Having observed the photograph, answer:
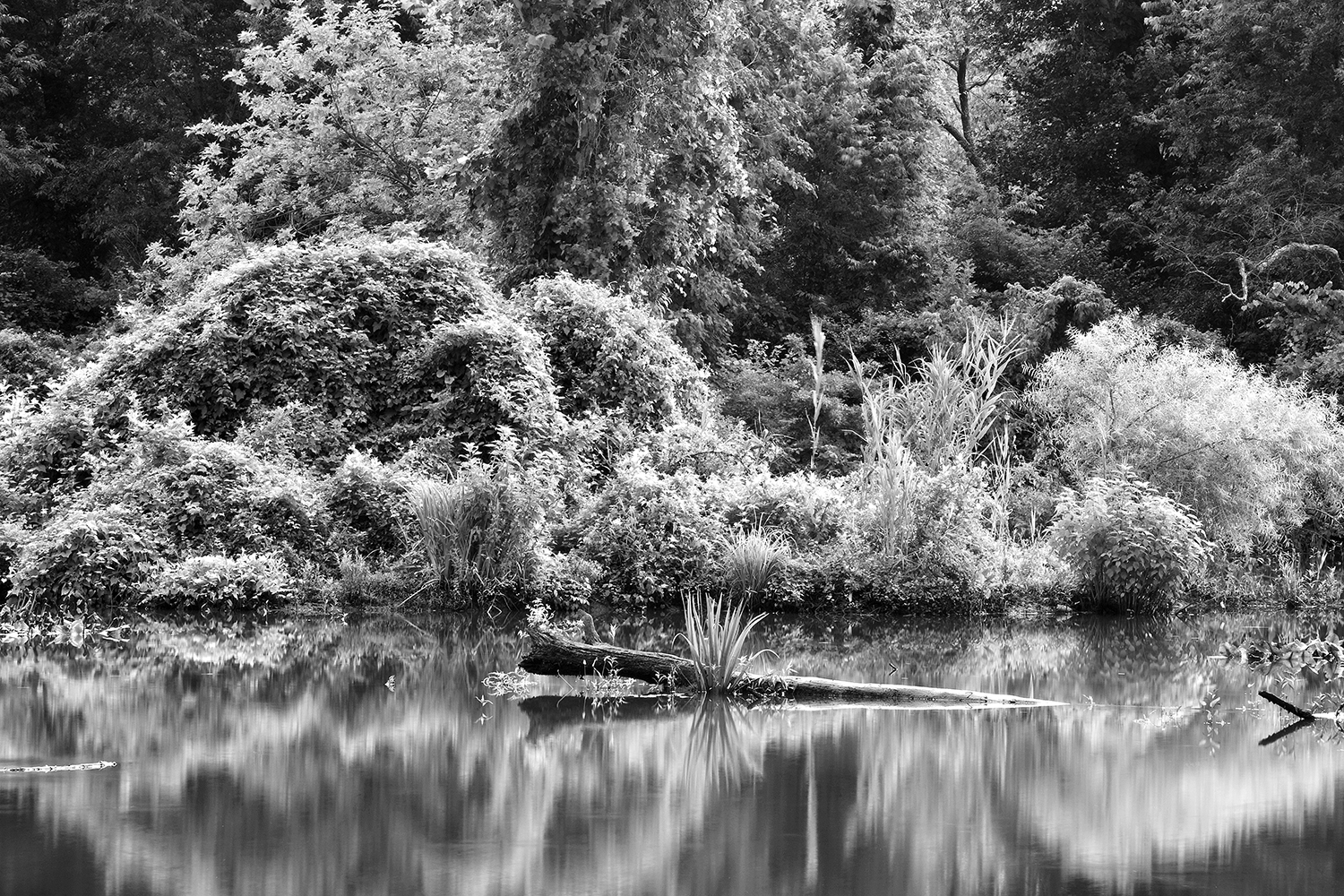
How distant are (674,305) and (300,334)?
28.6 feet

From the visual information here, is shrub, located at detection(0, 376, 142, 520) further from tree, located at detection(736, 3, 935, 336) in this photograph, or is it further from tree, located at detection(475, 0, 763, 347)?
tree, located at detection(736, 3, 935, 336)

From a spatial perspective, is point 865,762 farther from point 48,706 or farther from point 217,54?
point 217,54

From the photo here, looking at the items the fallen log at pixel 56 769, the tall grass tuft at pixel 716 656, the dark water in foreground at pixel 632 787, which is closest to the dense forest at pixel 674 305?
the dark water in foreground at pixel 632 787

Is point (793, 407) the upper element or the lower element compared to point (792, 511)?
upper

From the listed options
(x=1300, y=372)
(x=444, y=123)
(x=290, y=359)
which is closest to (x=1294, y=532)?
(x=1300, y=372)

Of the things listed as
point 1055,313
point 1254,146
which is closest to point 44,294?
point 1055,313

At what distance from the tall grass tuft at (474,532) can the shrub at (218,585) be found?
1.29m

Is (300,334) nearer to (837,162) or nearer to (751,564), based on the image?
(751,564)

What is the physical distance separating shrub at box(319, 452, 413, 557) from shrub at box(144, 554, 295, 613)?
1.21 m

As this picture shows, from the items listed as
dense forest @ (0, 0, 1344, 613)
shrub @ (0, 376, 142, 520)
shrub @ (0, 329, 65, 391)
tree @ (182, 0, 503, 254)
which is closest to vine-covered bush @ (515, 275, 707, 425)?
dense forest @ (0, 0, 1344, 613)

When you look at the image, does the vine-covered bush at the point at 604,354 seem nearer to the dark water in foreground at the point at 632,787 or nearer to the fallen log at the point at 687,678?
the dark water in foreground at the point at 632,787

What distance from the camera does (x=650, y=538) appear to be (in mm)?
13844

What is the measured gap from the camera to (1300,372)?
22.1 m

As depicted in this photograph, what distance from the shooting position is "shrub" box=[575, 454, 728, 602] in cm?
1366
